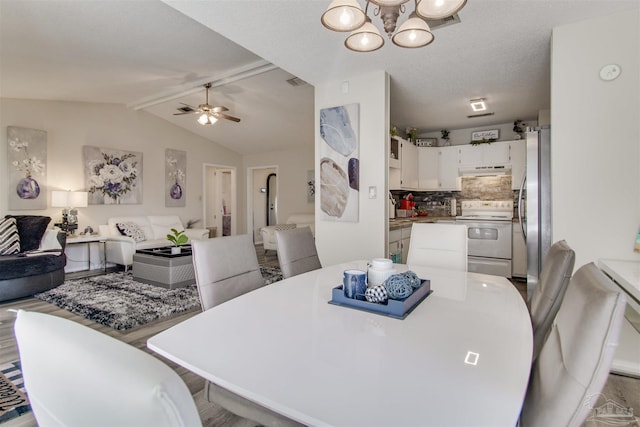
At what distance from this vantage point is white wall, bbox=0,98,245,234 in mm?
4855

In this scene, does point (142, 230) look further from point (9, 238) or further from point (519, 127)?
point (519, 127)

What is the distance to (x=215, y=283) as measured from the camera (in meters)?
1.57

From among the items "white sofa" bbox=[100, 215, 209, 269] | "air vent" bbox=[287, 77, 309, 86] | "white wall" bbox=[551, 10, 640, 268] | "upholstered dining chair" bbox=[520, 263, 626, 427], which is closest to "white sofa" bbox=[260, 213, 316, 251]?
"white sofa" bbox=[100, 215, 209, 269]

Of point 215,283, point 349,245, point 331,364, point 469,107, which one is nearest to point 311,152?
point 469,107

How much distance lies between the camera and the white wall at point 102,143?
15.9 ft

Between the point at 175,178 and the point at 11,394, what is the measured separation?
545 cm

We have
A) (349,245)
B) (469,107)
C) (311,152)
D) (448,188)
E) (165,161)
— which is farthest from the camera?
(311,152)

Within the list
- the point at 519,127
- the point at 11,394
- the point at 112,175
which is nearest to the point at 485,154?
the point at 519,127

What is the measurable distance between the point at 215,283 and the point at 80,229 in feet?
17.3

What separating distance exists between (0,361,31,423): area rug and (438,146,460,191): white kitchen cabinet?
17.5ft

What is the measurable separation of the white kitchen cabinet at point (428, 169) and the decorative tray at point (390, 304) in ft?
14.2

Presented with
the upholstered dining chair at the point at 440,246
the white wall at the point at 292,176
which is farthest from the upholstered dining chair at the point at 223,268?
the white wall at the point at 292,176

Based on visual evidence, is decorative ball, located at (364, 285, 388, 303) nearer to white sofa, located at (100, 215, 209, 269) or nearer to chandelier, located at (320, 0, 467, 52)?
chandelier, located at (320, 0, 467, 52)

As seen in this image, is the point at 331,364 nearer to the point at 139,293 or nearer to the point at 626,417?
the point at 626,417
